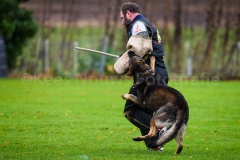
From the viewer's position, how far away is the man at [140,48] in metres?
7.95

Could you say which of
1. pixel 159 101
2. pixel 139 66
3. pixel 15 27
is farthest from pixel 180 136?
pixel 15 27

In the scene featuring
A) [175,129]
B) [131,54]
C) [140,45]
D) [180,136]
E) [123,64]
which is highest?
[140,45]

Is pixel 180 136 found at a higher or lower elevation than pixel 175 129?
lower

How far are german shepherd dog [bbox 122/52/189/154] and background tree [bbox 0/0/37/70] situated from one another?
18.4 m

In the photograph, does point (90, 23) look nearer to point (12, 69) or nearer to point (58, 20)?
point (58, 20)

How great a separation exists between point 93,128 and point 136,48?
3.33m

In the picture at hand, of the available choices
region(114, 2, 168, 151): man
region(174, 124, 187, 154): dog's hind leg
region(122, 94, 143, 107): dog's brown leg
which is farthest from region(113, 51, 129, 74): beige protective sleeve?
region(174, 124, 187, 154): dog's hind leg

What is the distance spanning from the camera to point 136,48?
793 cm

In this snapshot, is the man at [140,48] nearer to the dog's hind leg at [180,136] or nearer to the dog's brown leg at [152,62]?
the dog's brown leg at [152,62]

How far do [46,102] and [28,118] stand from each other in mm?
3641

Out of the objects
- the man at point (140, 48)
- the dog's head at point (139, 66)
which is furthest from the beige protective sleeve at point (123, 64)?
the dog's head at point (139, 66)

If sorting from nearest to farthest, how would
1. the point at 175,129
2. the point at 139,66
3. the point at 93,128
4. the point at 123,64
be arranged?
the point at 175,129 < the point at 139,66 < the point at 123,64 < the point at 93,128

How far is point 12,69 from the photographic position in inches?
1088

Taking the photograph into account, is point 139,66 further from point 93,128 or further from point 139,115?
point 93,128
